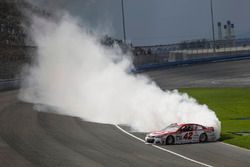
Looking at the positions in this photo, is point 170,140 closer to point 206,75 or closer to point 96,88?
point 96,88

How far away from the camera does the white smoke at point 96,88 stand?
127ft

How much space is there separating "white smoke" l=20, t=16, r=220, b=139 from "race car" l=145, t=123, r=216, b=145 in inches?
52.0

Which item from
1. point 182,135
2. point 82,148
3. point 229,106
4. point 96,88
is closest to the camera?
point 82,148

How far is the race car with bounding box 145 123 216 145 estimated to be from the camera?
103 ft

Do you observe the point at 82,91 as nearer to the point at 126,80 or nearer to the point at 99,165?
the point at 126,80

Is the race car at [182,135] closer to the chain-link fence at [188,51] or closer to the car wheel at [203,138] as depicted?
the car wheel at [203,138]

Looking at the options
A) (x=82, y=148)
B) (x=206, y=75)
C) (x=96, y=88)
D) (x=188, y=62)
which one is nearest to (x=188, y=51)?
(x=188, y=62)


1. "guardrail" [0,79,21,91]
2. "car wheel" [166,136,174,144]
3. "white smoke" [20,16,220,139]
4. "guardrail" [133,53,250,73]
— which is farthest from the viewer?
"guardrail" [133,53,250,73]

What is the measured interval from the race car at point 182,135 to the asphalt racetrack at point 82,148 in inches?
28.1

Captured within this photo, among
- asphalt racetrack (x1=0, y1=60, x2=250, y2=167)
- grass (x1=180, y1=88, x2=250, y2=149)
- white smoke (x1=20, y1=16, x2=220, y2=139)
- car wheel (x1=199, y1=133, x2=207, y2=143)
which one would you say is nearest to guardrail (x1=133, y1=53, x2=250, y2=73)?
grass (x1=180, y1=88, x2=250, y2=149)

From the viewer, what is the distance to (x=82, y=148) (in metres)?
29.0

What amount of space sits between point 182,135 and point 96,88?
652 inches

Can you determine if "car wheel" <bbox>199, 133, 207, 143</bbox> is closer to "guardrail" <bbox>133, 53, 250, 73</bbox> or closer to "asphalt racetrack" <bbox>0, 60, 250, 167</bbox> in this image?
"asphalt racetrack" <bbox>0, 60, 250, 167</bbox>

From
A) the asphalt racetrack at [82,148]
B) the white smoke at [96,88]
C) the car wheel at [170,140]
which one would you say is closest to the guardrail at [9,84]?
the white smoke at [96,88]
